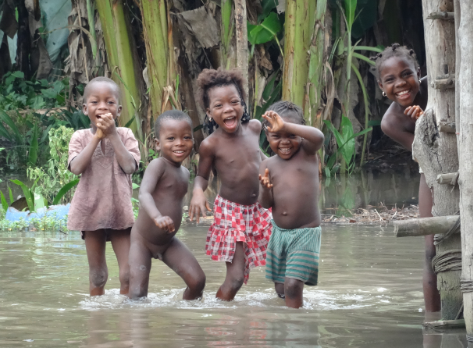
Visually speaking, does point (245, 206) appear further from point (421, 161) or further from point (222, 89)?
point (421, 161)

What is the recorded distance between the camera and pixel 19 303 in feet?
11.8

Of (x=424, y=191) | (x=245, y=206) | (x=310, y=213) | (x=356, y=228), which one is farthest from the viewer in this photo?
(x=356, y=228)

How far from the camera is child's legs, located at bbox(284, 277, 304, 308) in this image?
361cm

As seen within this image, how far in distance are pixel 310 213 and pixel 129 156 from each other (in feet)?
3.51

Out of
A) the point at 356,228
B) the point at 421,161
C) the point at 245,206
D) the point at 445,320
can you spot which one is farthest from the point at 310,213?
the point at 356,228

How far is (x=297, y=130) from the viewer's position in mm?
3682

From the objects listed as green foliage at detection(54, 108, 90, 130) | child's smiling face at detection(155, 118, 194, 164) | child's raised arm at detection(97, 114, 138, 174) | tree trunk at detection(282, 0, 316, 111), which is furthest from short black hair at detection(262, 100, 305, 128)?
green foliage at detection(54, 108, 90, 130)

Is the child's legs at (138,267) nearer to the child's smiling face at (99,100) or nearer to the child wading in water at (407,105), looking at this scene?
the child's smiling face at (99,100)

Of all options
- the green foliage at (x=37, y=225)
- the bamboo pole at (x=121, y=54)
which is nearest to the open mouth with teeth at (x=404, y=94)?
the green foliage at (x=37, y=225)

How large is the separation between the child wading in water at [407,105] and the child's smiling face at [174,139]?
1085 mm

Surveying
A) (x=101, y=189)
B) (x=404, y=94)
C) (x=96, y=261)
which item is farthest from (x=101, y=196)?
(x=404, y=94)

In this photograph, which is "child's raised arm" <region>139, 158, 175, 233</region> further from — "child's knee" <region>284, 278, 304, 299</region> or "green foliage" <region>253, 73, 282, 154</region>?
"green foliage" <region>253, 73, 282, 154</region>

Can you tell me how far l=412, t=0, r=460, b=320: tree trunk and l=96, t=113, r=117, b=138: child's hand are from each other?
1639 millimetres

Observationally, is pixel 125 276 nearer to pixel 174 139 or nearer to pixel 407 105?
pixel 174 139
